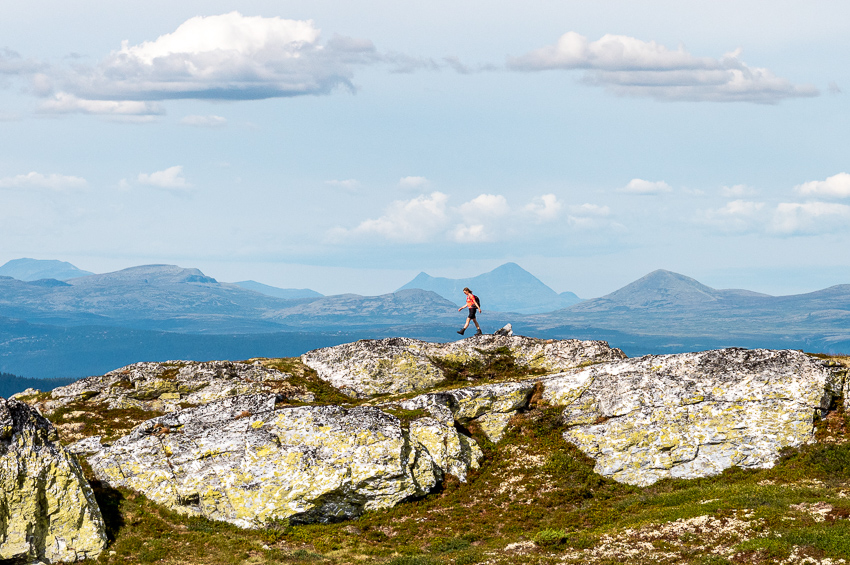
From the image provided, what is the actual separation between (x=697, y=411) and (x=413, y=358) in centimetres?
2254

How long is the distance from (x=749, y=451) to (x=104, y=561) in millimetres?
33645

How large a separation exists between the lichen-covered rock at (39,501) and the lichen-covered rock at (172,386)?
16.9 m

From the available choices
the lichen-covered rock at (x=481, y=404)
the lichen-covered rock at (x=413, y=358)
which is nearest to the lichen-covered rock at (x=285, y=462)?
the lichen-covered rock at (x=481, y=404)

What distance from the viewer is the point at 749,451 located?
42.0 m

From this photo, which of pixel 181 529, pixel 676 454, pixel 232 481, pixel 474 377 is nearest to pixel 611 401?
pixel 676 454

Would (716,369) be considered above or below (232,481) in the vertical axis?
above

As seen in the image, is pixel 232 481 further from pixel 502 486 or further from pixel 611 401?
→ pixel 611 401

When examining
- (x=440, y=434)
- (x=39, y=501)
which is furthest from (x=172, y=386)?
(x=440, y=434)

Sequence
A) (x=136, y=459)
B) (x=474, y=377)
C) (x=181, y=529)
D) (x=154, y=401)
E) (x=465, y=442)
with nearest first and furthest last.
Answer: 1. (x=181, y=529)
2. (x=136, y=459)
3. (x=465, y=442)
4. (x=154, y=401)
5. (x=474, y=377)

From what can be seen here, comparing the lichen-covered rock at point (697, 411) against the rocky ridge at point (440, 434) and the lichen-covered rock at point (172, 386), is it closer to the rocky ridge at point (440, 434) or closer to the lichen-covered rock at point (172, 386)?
the rocky ridge at point (440, 434)

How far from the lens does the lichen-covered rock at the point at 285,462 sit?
127 feet

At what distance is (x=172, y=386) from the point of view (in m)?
56.3

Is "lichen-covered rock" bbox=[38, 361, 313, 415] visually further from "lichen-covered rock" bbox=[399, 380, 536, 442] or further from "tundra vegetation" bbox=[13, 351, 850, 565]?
"tundra vegetation" bbox=[13, 351, 850, 565]

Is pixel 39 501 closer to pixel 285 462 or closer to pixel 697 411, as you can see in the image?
pixel 285 462
